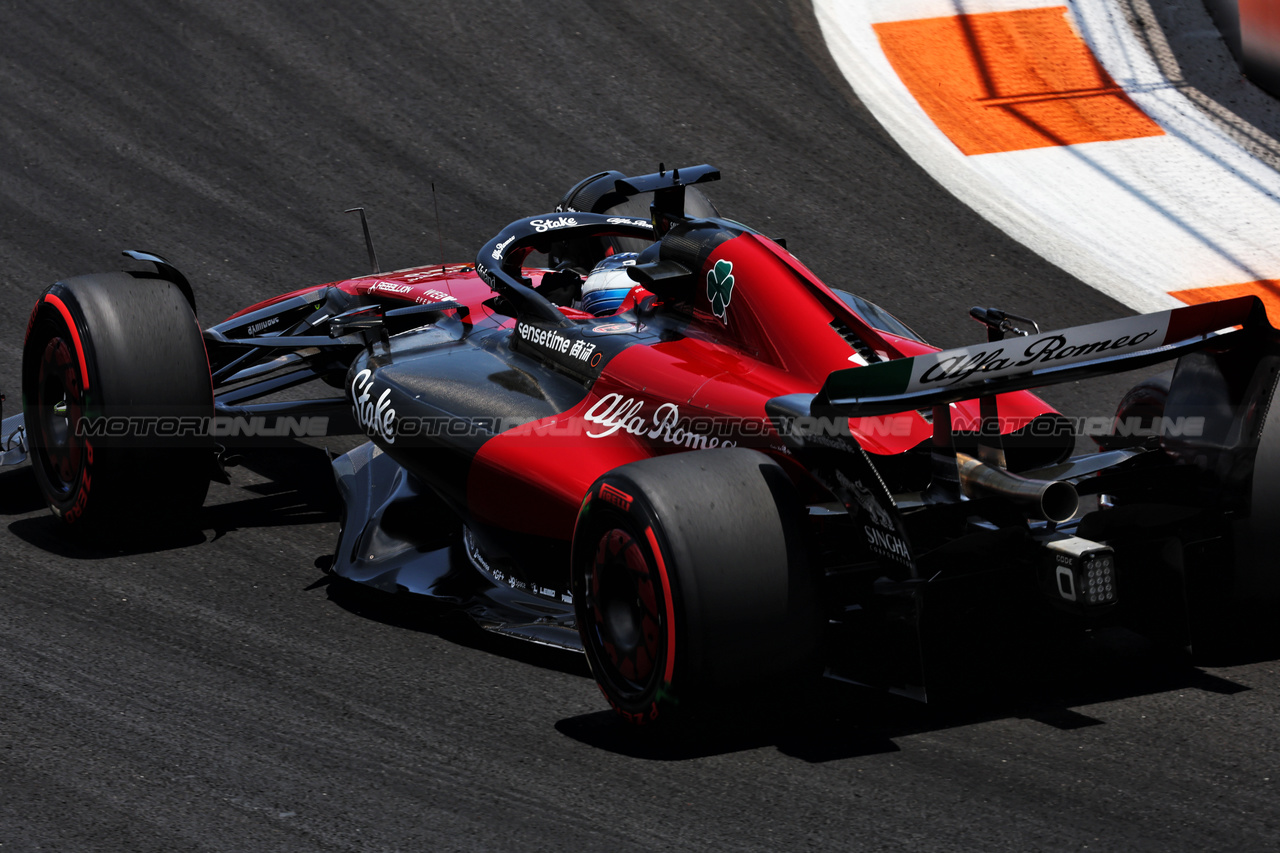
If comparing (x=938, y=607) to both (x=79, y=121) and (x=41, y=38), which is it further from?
(x=41, y=38)

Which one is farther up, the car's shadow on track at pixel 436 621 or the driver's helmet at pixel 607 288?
the driver's helmet at pixel 607 288

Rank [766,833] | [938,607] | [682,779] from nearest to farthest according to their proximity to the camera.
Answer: [766,833] < [682,779] < [938,607]

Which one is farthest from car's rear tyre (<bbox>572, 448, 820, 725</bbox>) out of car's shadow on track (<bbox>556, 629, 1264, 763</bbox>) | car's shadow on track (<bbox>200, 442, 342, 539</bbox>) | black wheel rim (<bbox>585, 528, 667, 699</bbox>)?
car's shadow on track (<bbox>200, 442, 342, 539</bbox>)

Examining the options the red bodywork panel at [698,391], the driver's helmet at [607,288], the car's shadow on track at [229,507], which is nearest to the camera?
the red bodywork panel at [698,391]

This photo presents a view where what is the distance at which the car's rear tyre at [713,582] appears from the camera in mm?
3793

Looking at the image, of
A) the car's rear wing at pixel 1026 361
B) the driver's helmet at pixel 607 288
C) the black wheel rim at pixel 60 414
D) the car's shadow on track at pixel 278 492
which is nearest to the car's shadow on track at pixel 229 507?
the car's shadow on track at pixel 278 492

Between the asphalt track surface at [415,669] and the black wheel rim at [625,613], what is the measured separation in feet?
0.65

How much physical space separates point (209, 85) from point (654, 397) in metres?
8.29

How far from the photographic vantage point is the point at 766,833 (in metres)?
3.53

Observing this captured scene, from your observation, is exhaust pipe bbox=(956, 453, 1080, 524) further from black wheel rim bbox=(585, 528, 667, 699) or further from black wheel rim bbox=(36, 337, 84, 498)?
black wheel rim bbox=(36, 337, 84, 498)

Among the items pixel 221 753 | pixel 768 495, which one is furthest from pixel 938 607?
pixel 221 753

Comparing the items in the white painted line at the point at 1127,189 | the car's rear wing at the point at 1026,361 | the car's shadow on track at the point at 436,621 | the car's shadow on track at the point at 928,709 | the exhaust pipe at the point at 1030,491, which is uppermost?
the white painted line at the point at 1127,189

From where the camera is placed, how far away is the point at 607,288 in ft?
19.0

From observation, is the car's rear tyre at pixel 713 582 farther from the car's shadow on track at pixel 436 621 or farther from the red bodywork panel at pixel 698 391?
the car's shadow on track at pixel 436 621
